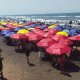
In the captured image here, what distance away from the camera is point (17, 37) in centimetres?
2295

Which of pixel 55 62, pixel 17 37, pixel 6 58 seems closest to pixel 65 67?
pixel 55 62

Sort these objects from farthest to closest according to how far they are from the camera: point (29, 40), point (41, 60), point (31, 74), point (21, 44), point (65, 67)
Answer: point (21, 44) < point (29, 40) < point (41, 60) < point (65, 67) < point (31, 74)

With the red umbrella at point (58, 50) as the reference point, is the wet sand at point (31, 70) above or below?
below

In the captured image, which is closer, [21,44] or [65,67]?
[65,67]

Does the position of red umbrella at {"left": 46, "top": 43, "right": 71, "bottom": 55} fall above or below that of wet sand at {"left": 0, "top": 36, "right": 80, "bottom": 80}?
above

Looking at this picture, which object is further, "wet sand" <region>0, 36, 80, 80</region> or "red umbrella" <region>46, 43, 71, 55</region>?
"red umbrella" <region>46, 43, 71, 55</region>

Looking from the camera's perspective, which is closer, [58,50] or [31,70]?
[58,50]

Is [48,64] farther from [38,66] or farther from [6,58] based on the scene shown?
[6,58]

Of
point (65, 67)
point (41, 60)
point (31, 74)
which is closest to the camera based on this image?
point (31, 74)

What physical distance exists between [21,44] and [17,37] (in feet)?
4.16

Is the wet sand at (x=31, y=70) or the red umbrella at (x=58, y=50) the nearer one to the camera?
the wet sand at (x=31, y=70)

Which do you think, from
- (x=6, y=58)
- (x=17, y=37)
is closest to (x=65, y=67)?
(x=6, y=58)

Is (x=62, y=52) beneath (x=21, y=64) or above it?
above

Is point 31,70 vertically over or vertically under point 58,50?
under
